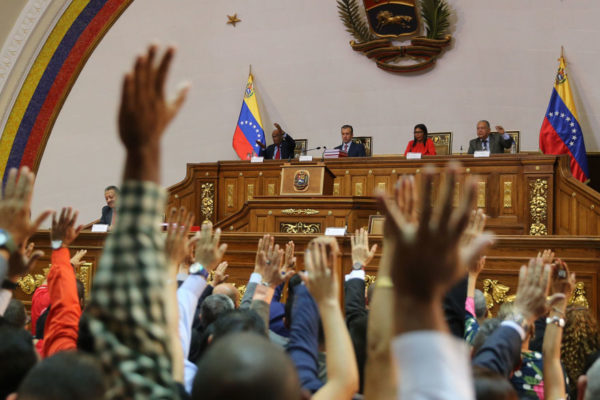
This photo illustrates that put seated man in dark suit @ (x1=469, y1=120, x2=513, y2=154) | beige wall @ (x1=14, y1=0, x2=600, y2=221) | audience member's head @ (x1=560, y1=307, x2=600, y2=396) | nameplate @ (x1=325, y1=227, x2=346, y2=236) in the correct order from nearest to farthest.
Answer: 1. audience member's head @ (x1=560, y1=307, x2=600, y2=396)
2. nameplate @ (x1=325, y1=227, x2=346, y2=236)
3. seated man in dark suit @ (x1=469, y1=120, x2=513, y2=154)
4. beige wall @ (x1=14, y1=0, x2=600, y2=221)

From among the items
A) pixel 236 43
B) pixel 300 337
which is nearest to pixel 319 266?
pixel 300 337

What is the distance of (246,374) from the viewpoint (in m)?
1.05

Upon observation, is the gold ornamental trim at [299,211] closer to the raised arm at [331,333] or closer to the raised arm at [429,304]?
the raised arm at [331,333]

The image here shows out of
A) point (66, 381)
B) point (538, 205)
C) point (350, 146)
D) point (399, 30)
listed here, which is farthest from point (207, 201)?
point (66, 381)

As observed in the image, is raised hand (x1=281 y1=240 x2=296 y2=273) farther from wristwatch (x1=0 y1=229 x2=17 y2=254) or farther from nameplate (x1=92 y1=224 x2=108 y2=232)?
nameplate (x1=92 y1=224 x2=108 y2=232)

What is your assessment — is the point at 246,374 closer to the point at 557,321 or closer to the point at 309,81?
the point at 557,321

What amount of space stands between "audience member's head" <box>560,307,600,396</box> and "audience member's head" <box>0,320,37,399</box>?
1894 mm

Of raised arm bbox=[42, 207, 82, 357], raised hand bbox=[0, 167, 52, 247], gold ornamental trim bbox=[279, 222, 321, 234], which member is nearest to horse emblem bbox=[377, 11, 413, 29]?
gold ornamental trim bbox=[279, 222, 321, 234]

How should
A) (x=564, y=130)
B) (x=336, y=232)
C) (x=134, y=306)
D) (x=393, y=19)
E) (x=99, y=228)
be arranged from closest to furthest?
(x=134, y=306) < (x=336, y=232) < (x=99, y=228) < (x=564, y=130) < (x=393, y=19)

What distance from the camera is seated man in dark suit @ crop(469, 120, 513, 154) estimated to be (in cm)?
882

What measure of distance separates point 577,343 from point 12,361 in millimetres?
1972

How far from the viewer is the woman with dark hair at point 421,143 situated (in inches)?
364

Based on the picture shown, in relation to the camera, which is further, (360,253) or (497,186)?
(497,186)

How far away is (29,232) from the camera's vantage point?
170 centimetres
